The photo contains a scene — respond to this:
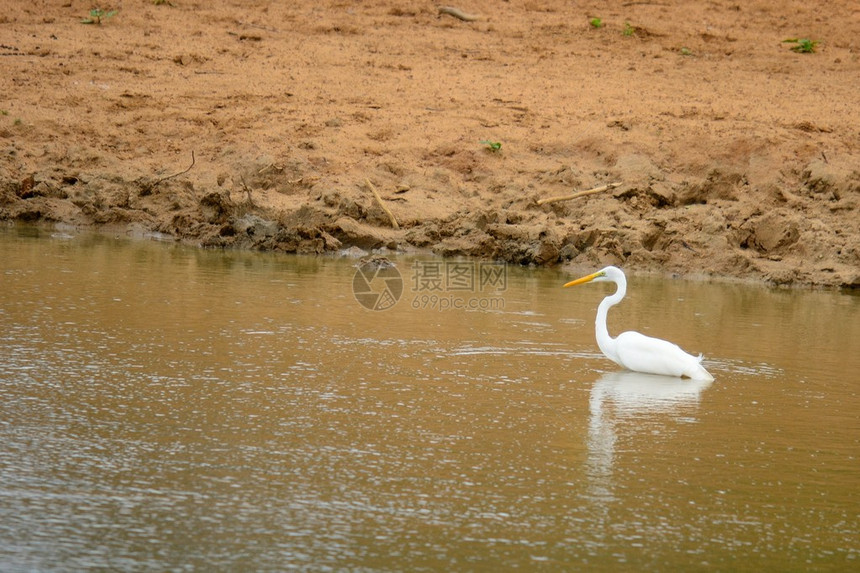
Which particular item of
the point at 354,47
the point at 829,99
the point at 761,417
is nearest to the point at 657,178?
the point at 829,99

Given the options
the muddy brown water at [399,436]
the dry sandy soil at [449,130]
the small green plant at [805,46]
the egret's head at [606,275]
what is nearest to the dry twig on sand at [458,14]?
the dry sandy soil at [449,130]

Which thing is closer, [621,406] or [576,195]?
[621,406]

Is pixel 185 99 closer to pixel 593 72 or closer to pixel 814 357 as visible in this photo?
pixel 593 72

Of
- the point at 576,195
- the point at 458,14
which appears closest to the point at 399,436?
the point at 576,195

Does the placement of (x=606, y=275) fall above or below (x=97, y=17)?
below

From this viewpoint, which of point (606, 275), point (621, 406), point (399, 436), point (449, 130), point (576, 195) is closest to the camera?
point (399, 436)

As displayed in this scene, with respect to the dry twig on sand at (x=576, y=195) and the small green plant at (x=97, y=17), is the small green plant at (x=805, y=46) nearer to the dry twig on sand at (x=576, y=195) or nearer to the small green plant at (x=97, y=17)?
the dry twig on sand at (x=576, y=195)

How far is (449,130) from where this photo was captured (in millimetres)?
15688

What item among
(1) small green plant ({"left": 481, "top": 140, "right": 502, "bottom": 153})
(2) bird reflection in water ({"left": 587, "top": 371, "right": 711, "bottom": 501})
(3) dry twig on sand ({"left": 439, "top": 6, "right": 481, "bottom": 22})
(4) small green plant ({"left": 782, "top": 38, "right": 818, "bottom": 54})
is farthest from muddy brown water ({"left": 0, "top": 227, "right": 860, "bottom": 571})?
(3) dry twig on sand ({"left": 439, "top": 6, "right": 481, "bottom": 22})

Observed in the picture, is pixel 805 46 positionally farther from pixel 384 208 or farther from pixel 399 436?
pixel 399 436

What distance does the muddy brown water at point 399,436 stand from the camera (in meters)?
4.30

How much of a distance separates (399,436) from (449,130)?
34.2 ft

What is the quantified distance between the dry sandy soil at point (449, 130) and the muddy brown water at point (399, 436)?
10.7 feet

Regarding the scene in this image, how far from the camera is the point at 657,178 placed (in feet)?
47.1
